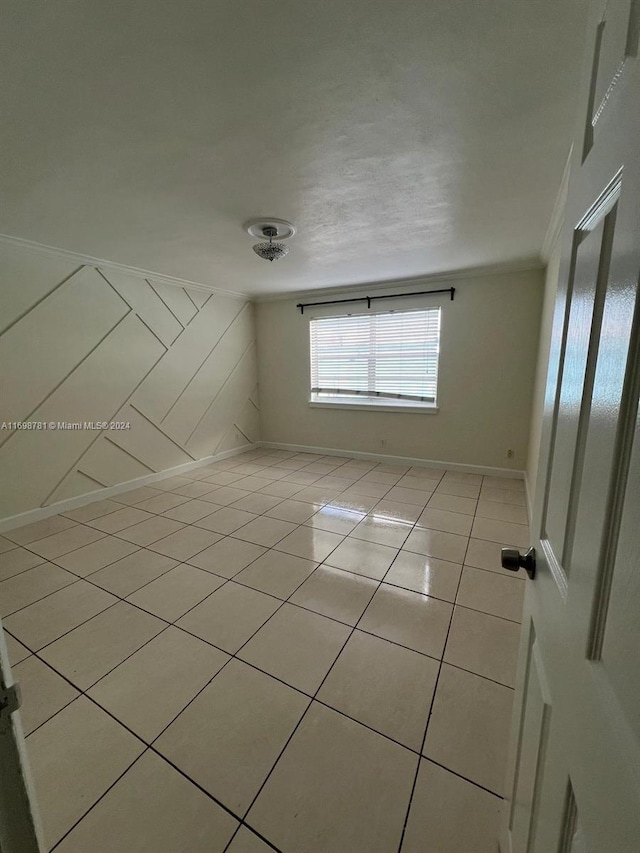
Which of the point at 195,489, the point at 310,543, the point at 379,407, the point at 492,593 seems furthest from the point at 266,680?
the point at 379,407

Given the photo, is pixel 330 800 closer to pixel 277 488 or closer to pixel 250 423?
pixel 277 488

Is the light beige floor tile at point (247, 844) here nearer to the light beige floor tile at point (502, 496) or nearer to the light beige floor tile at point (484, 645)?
the light beige floor tile at point (484, 645)

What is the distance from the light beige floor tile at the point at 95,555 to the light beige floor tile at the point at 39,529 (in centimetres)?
47

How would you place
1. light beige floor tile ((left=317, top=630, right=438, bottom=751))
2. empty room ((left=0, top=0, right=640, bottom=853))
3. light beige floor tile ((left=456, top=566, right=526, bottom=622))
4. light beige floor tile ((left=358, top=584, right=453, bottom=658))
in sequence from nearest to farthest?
1. empty room ((left=0, top=0, right=640, bottom=853))
2. light beige floor tile ((left=317, top=630, right=438, bottom=751))
3. light beige floor tile ((left=358, top=584, right=453, bottom=658))
4. light beige floor tile ((left=456, top=566, right=526, bottom=622))

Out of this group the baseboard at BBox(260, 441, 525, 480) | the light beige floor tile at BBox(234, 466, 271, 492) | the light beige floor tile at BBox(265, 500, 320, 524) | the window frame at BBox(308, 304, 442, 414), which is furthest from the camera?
the window frame at BBox(308, 304, 442, 414)

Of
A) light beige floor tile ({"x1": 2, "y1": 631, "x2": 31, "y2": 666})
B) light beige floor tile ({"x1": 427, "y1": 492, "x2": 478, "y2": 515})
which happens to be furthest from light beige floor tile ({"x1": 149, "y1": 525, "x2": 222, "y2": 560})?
light beige floor tile ({"x1": 427, "y1": 492, "x2": 478, "y2": 515})

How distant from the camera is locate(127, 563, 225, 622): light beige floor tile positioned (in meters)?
1.88

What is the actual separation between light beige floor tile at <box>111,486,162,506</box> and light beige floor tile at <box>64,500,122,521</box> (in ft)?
0.27

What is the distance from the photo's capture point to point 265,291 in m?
4.48

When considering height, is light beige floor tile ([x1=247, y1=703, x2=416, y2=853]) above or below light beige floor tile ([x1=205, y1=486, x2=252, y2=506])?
below

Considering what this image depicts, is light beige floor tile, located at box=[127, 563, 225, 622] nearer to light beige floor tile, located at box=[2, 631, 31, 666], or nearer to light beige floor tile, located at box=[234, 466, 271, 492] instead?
light beige floor tile, located at box=[2, 631, 31, 666]

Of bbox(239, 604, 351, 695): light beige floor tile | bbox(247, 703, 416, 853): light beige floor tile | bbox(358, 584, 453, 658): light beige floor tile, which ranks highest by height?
bbox(358, 584, 453, 658): light beige floor tile

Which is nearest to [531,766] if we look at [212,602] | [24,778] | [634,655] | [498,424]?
[634,655]

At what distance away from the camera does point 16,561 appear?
2.33 meters
